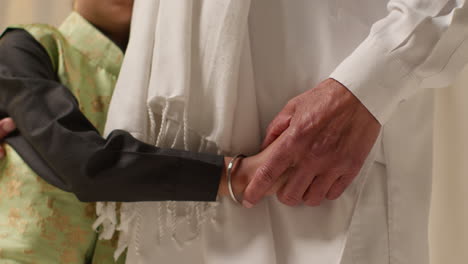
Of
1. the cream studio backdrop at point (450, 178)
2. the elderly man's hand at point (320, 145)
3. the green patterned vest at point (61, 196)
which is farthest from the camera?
the cream studio backdrop at point (450, 178)

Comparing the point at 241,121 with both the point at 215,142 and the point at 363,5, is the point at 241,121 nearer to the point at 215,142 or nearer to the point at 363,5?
the point at 215,142

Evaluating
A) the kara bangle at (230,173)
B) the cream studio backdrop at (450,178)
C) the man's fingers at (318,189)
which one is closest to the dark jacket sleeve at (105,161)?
the kara bangle at (230,173)

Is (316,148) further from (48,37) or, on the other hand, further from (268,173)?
(48,37)

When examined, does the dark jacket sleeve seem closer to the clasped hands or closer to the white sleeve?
the clasped hands

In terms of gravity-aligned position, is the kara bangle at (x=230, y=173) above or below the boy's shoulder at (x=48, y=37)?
below

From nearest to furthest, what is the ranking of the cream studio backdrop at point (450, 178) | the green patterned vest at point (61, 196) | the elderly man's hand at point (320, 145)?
the elderly man's hand at point (320, 145) < the green patterned vest at point (61, 196) < the cream studio backdrop at point (450, 178)

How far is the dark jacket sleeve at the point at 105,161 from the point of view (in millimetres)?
658

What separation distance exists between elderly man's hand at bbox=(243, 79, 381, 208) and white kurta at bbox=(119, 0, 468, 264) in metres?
0.02

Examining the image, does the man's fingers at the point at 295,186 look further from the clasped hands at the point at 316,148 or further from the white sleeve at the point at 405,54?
the white sleeve at the point at 405,54

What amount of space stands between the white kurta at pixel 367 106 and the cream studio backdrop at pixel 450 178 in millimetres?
339

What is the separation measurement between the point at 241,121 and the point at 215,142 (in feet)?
0.15

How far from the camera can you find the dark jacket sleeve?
66cm

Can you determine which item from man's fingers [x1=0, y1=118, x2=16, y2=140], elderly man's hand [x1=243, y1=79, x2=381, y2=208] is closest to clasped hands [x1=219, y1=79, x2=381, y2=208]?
elderly man's hand [x1=243, y1=79, x2=381, y2=208]

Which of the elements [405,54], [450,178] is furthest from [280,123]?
[450,178]
